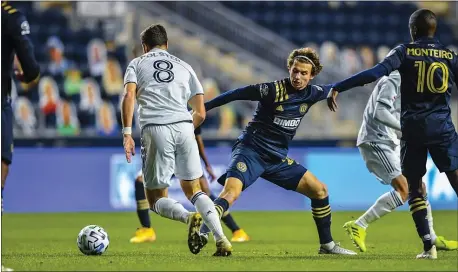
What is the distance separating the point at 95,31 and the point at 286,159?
44.4 feet

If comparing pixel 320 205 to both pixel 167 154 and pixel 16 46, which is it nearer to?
pixel 167 154

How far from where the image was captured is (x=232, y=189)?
7.96 meters

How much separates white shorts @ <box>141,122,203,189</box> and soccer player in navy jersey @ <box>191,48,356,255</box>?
362 millimetres

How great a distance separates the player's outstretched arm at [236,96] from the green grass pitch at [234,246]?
1242 millimetres

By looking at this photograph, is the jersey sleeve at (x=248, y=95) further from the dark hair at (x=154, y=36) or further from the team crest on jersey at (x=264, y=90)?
the dark hair at (x=154, y=36)

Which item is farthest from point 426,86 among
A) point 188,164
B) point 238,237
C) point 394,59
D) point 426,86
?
point 238,237

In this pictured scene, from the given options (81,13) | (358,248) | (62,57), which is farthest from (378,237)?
(81,13)

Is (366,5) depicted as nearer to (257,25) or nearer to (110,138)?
(257,25)

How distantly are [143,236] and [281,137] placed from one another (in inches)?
117

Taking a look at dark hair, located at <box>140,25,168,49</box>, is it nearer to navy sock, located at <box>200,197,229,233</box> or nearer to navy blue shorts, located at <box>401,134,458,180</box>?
navy sock, located at <box>200,197,229,233</box>

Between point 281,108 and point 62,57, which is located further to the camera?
point 62,57

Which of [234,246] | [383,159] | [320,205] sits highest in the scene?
[383,159]

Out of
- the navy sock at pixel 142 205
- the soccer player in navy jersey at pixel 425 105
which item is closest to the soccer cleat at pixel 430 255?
the soccer player in navy jersey at pixel 425 105

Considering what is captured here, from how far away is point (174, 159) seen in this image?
7.89 meters
